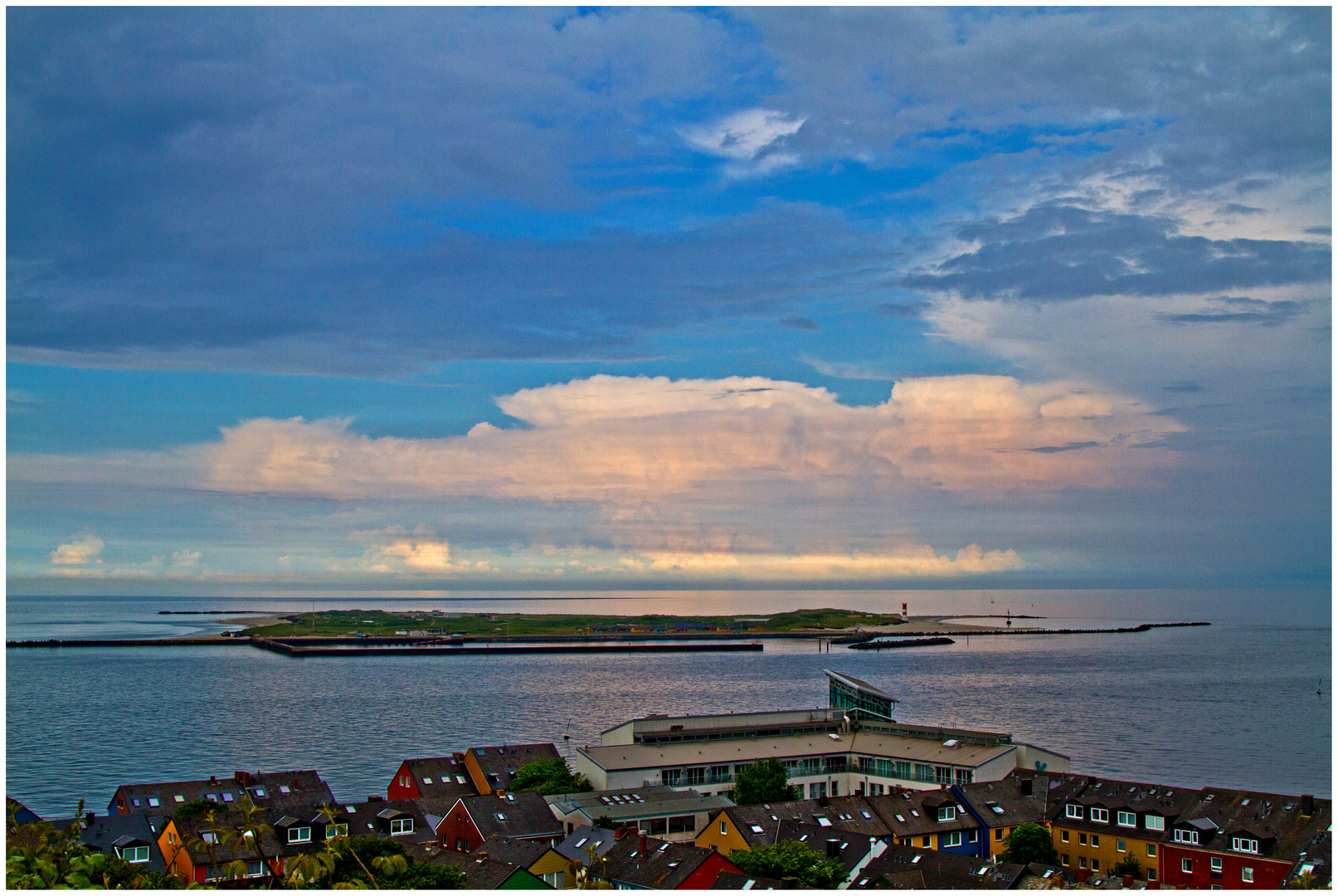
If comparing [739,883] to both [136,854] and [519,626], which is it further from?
[519,626]

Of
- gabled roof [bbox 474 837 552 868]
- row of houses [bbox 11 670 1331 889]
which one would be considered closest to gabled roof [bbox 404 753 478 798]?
row of houses [bbox 11 670 1331 889]

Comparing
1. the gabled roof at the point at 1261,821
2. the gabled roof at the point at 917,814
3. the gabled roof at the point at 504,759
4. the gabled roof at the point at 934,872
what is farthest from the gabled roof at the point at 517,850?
the gabled roof at the point at 1261,821

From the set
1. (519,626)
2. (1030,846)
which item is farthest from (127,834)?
Answer: (519,626)

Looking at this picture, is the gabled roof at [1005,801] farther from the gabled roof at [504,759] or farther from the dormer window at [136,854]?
the dormer window at [136,854]

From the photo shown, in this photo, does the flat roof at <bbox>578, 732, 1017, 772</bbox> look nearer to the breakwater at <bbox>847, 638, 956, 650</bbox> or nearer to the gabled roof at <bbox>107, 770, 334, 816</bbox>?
the gabled roof at <bbox>107, 770, 334, 816</bbox>

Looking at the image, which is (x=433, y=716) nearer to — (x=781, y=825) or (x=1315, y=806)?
(x=781, y=825)

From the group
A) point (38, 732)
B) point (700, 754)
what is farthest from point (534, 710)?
point (700, 754)
